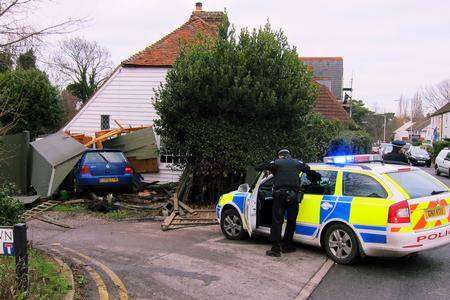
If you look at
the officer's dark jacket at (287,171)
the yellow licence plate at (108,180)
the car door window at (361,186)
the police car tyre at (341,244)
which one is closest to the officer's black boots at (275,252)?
Result: the police car tyre at (341,244)

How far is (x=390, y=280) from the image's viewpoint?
651 cm

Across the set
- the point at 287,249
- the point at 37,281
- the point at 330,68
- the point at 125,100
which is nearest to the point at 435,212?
the point at 287,249

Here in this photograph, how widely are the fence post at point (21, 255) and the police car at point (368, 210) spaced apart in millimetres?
4358

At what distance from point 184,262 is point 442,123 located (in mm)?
62192

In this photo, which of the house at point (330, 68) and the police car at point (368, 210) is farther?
the house at point (330, 68)

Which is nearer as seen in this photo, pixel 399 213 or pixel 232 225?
pixel 399 213

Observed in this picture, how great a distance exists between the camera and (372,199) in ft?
23.0

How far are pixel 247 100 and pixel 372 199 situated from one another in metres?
5.72

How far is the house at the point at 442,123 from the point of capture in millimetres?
58875

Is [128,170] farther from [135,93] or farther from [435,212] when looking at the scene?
[435,212]

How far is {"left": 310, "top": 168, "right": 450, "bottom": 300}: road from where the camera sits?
5.91 metres

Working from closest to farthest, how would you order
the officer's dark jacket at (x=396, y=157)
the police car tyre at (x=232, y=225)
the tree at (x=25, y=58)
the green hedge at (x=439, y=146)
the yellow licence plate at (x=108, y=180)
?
the tree at (x=25, y=58), the police car tyre at (x=232, y=225), the officer's dark jacket at (x=396, y=157), the yellow licence plate at (x=108, y=180), the green hedge at (x=439, y=146)

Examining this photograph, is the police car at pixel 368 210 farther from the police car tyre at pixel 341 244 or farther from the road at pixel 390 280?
the road at pixel 390 280

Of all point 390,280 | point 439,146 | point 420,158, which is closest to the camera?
point 390,280
